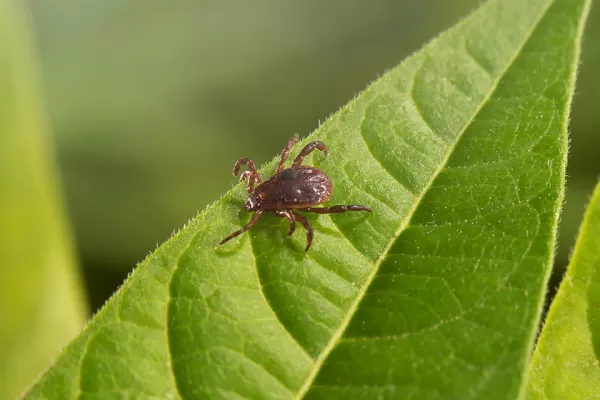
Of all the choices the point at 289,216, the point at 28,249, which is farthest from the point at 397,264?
the point at 28,249

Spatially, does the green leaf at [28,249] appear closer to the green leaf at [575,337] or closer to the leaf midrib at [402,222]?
the leaf midrib at [402,222]

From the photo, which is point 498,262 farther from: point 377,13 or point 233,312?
point 377,13

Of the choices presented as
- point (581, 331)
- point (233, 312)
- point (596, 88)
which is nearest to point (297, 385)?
point (233, 312)

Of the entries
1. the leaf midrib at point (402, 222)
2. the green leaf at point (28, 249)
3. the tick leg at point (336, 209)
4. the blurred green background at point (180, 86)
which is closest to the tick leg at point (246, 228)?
the tick leg at point (336, 209)

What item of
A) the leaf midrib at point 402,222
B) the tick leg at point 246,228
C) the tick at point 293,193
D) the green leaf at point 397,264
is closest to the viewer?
the green leaf at point 397,264

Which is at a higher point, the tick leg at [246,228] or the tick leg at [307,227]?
the tick leg at [246,228]

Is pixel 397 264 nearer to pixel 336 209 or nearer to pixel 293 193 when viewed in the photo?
pixel 336 209

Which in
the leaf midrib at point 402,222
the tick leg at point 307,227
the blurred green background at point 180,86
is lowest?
the leaf midrib at point 402,222

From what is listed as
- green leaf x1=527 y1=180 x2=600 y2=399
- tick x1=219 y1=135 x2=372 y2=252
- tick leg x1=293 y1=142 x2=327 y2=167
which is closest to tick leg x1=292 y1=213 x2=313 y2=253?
tick x1=219 y1=135 x2=372 y2=252
